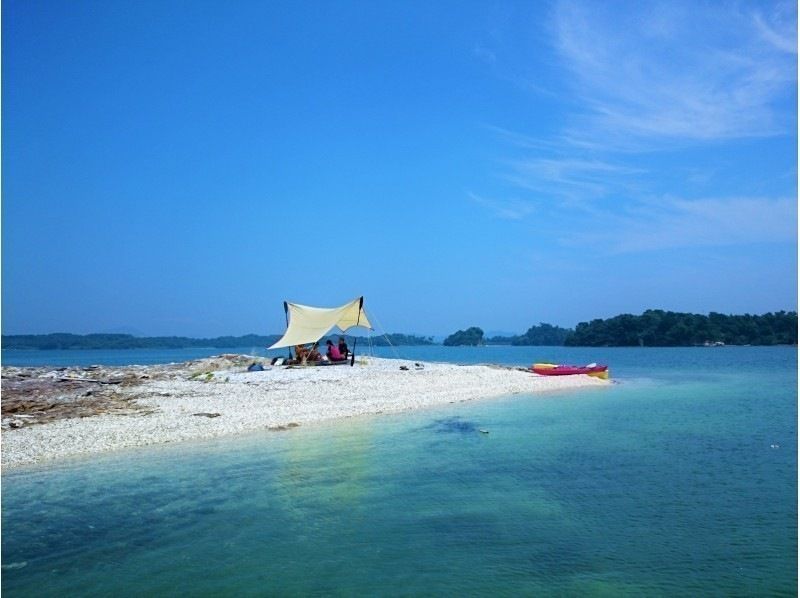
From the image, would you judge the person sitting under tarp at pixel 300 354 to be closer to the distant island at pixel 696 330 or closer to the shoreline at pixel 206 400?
the shoreline at pixel 206 400

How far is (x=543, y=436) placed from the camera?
748 inches

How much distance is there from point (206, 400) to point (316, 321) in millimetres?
18221

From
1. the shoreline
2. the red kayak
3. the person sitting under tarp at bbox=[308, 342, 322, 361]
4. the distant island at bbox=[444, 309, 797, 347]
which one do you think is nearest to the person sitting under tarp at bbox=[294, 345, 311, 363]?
the person sitting under tarp at bbox=[308, 342, 322, 361]

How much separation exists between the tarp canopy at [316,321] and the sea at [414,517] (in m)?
21.7

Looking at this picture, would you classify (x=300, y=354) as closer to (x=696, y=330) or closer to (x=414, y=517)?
(x=414, y=517)

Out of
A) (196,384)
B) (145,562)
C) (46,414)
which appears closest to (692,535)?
(145,562)

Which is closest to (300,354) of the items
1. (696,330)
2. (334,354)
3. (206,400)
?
(334,354)

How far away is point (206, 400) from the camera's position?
24453mm

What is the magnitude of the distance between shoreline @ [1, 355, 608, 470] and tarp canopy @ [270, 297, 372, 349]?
3.73 meters

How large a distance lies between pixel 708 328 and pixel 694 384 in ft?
335

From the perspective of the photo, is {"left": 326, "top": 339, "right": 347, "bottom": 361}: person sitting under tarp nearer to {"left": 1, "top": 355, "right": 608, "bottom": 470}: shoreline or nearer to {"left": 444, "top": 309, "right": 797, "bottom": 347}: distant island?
{"left": 1, "top": 355, "right": 608, "bottom": 470}: shoreline

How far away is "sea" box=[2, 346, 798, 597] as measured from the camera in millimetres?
8477

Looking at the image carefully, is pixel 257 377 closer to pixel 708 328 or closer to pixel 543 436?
pixel 543 436

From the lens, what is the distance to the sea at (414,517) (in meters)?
8.48
